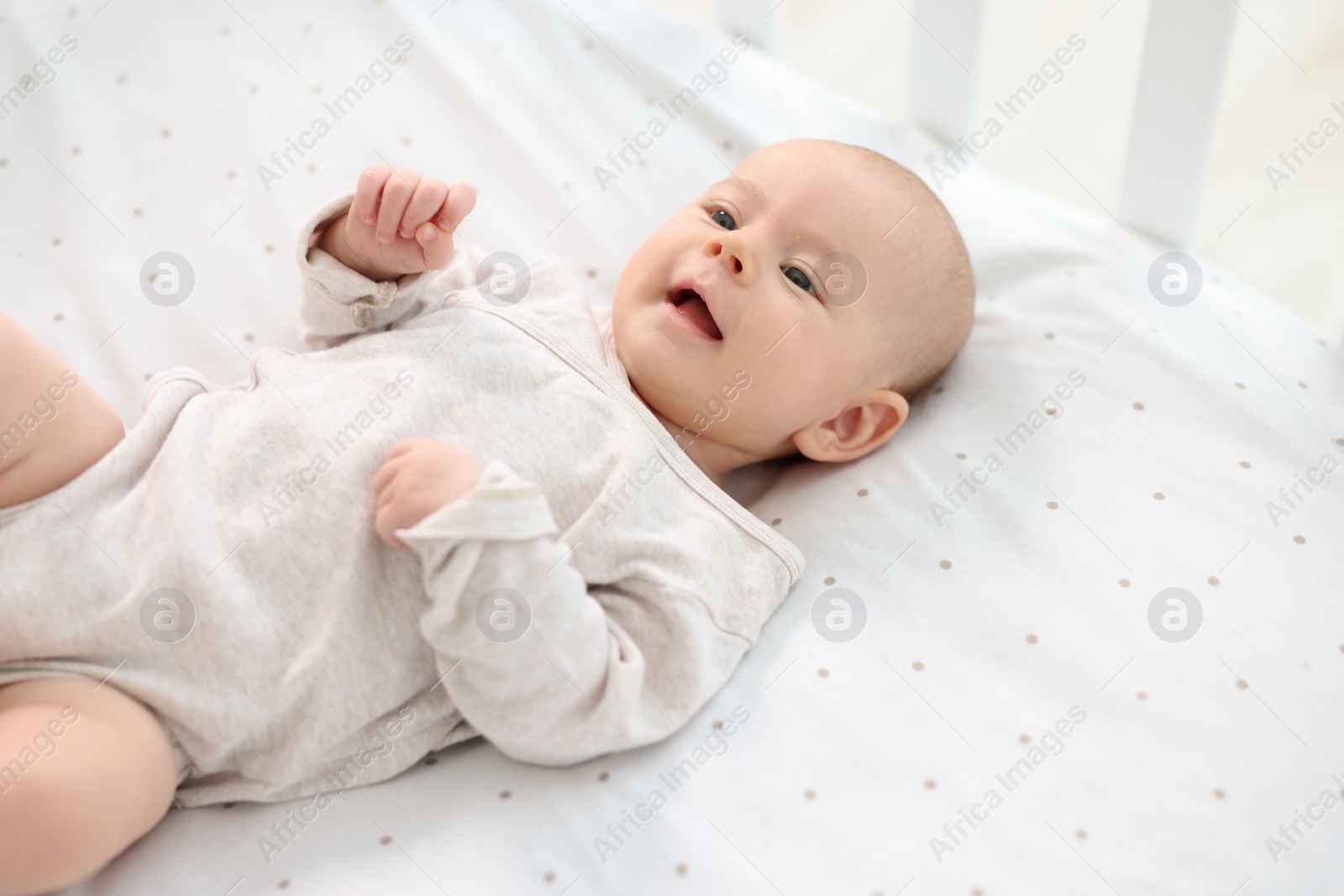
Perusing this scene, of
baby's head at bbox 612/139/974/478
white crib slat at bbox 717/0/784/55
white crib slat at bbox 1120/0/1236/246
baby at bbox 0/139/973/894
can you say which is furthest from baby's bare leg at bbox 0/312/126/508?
white crib slat at bbox 1120/0/1236/246

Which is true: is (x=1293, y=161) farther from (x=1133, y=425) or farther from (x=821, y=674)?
(x=821, y=674)

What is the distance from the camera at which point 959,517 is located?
1.00 metres

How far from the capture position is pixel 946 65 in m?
1.24

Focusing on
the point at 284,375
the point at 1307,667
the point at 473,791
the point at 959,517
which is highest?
the point at 284,375

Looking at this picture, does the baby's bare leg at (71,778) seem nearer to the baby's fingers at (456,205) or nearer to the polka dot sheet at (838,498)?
the polka dot sheet at (838,498)

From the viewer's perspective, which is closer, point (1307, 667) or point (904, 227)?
point (1307, 667)

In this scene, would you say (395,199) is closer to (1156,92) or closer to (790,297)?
(790,297)

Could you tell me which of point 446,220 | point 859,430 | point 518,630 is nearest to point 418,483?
point 518,630

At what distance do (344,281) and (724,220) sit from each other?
0.35 m

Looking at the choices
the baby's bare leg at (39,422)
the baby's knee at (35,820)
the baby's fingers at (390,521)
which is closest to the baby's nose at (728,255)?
the baby's fingers at (390,521)

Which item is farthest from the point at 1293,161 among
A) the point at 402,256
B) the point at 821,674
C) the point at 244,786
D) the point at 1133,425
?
the point at 244,786

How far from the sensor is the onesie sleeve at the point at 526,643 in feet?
2.58

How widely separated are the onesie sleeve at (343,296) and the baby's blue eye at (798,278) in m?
0.33

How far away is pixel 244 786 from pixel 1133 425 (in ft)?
2.71
